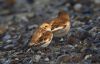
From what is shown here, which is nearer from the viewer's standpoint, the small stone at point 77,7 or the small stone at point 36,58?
the small stone at point 36,58

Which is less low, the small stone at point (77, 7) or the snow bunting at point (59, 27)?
the small stone at point (77, 7)

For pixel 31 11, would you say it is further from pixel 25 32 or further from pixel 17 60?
pixel 17 60

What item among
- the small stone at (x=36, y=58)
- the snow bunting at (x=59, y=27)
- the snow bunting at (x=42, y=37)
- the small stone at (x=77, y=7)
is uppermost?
the small stone at (x=77, y=7)

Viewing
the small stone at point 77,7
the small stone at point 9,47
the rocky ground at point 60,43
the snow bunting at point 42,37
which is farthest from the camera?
the small stone at point 77,7

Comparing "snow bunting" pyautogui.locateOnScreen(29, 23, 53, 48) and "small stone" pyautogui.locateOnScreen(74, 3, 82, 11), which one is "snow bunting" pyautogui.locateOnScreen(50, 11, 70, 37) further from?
"small stone" pyautogui.locateOnScreen(74, 3, 82, 11)

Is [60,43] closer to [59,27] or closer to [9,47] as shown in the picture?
[59,27]

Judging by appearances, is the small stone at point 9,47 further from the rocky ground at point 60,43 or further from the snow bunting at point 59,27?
the snow bunting at point 59,27

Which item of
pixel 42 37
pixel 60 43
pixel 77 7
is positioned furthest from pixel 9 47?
pixel 77 7

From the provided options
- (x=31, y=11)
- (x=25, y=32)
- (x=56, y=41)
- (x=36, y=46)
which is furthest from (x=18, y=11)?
(x=36, y=46)

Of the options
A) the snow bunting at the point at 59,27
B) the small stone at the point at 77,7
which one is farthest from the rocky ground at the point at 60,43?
the snow bunting at the point at 59,27
